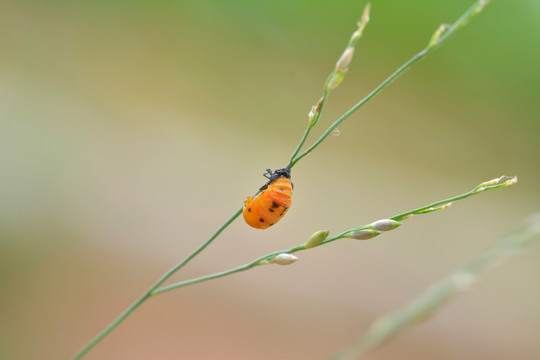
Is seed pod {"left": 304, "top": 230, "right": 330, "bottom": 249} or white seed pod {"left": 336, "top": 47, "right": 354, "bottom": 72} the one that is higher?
white seed pod {"left": 336, "top": 47, "right": 354, "bottom": 72}

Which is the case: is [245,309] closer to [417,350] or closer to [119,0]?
[417,350]

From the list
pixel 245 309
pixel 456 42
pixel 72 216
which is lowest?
pixel 72 216

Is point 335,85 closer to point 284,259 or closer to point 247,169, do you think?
point 284,259

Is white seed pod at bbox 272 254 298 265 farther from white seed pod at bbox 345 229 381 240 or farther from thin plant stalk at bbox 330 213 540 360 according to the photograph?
thin plant stalk at bbox 330 213 540 360

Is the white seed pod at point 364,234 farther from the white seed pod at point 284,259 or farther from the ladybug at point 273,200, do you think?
the ladybug at point 273,200

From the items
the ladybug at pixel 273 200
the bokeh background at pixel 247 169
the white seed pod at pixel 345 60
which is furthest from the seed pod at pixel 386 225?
the bokeh background at pixel 247 169

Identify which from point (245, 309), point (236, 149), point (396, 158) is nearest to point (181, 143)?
point (236, 149)

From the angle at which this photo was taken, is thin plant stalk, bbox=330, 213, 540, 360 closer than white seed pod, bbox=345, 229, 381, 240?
Yes

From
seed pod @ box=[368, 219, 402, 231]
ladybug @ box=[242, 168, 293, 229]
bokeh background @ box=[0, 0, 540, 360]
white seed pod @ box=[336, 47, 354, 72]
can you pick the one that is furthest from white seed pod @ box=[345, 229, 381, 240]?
bokeh background @ box=[0, 0, 540, 360]

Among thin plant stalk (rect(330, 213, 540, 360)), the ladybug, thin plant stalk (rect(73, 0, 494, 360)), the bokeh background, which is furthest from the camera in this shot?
the bokeh background
